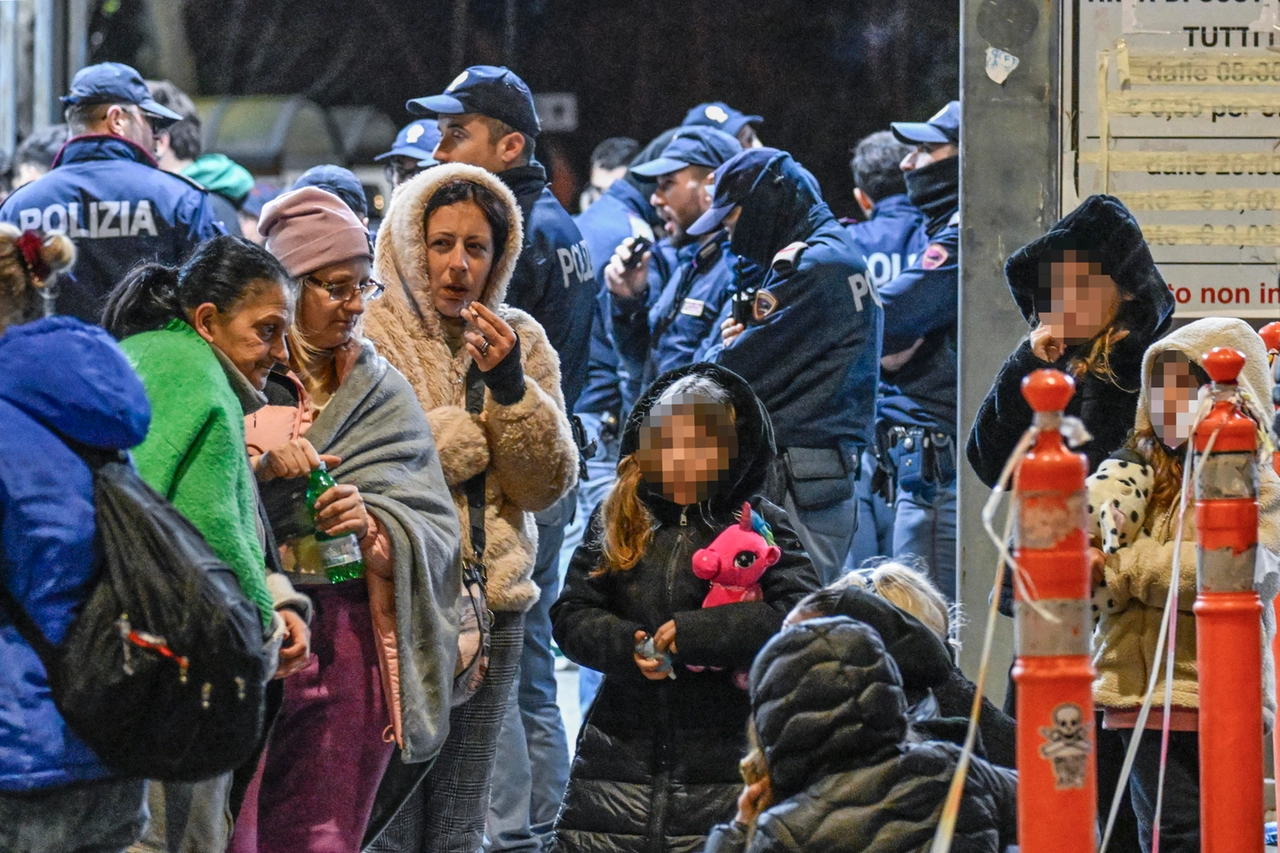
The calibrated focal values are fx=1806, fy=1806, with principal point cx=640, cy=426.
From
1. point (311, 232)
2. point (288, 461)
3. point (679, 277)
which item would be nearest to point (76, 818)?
point (288, 461)

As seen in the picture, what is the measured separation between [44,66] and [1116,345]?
9.82 metres

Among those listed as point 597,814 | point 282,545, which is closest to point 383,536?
point 282,545

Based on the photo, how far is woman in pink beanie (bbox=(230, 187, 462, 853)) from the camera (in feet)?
13.3

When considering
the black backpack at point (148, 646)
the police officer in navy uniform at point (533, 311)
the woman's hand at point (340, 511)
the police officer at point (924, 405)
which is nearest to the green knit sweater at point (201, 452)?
the black backpack at point (148, 646)

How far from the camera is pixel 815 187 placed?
6754 mm

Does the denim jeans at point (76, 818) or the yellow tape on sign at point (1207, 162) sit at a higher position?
the yellow tape on sign at point (1207, 162)

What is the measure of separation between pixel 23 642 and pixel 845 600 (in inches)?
59.0

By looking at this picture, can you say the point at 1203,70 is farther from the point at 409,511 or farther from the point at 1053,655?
the point at 1053,655

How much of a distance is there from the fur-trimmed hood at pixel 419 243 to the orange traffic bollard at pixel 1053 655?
2.22 m

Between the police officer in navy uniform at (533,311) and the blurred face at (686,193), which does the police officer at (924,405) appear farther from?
A: the police officer in navy uniform at (533,311)

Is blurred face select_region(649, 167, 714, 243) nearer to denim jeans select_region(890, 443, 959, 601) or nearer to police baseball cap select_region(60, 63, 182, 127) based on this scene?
denim jeans select_region(890, 443, 959, 601)

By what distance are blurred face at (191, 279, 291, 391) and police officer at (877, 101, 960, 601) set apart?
3730 mm

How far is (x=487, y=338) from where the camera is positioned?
4.57 meters

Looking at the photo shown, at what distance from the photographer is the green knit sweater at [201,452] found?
11.0 feet
